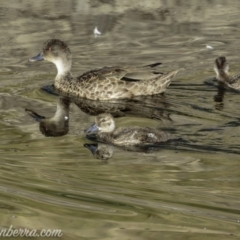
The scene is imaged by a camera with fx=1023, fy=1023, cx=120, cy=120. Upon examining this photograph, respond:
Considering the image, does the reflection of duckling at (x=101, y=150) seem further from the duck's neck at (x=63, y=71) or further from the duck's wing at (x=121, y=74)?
the duck's neck at (x=63, y=71)

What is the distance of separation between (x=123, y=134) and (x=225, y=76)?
8.93ft

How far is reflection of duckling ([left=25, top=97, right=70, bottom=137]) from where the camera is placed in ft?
34.8

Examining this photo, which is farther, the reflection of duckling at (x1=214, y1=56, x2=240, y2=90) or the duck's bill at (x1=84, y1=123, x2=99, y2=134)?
the reflection of duckling at (x1=214, y1=56, x2=240, y2=90)

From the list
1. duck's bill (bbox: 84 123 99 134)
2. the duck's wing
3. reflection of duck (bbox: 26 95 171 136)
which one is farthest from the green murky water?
the duck's wing

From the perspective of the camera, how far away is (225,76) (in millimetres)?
12484

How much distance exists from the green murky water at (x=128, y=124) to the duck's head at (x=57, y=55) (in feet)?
0.78

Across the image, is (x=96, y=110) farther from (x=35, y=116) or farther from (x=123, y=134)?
(x=123, y=134)

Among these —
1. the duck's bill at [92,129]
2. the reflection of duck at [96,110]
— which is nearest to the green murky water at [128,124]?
the reflection of duck at [96,110]

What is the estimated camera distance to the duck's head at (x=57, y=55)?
43.0 ft

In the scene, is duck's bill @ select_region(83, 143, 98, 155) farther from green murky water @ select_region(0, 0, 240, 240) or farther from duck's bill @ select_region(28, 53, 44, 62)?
duck's bill @ select_region(28, 53, 44, 62)

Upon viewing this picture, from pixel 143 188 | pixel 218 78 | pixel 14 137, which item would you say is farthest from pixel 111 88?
pixel 143 188

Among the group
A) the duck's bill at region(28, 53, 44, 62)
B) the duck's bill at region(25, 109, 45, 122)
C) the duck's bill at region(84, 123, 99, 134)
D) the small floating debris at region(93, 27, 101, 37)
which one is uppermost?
the duck's bill at region(84, 123, 99, 134)

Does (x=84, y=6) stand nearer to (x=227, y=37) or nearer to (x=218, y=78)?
(x=227, y=37)

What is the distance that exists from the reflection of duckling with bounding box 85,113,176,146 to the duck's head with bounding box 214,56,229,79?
2.50 meters
